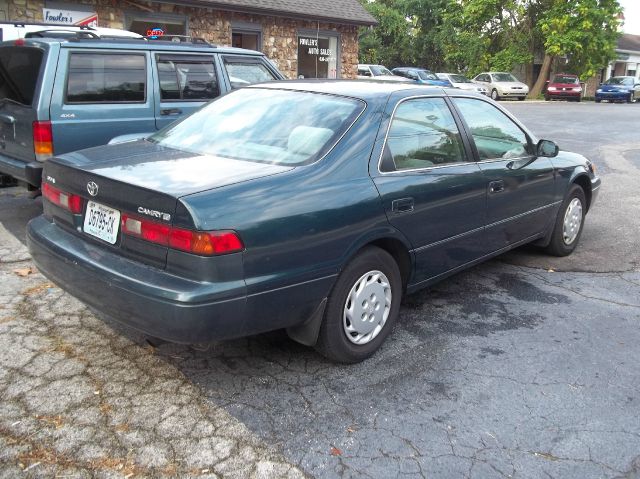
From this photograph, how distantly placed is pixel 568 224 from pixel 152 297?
13.5ft

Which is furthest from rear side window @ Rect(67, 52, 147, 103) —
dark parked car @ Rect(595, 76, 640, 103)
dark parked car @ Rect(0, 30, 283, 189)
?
dark parked car @ Rect(595, 76, 640, 103)

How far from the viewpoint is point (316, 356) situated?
11.8 ft

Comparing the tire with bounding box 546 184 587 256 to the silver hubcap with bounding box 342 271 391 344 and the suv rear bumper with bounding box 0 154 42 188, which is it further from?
the suv rear bumper with bounding box 0 154 42 188

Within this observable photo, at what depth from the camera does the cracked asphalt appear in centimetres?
266

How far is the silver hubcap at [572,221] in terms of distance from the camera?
217 inches

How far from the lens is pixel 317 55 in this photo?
58.4ft

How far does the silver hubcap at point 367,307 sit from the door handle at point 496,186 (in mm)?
1240

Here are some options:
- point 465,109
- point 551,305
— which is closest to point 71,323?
point 465,109

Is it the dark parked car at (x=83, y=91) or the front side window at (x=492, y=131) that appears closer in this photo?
the front side window at (x=492, y=131)

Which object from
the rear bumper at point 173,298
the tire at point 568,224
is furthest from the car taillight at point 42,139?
the tire at point 568,224

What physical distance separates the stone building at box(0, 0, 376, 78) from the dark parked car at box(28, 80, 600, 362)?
961cm

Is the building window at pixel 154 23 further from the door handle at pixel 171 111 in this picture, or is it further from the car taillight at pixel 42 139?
the car taillight at pixel 42 139

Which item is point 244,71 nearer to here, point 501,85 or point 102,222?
point 102,222

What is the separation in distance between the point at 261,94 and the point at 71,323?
6.28ft
